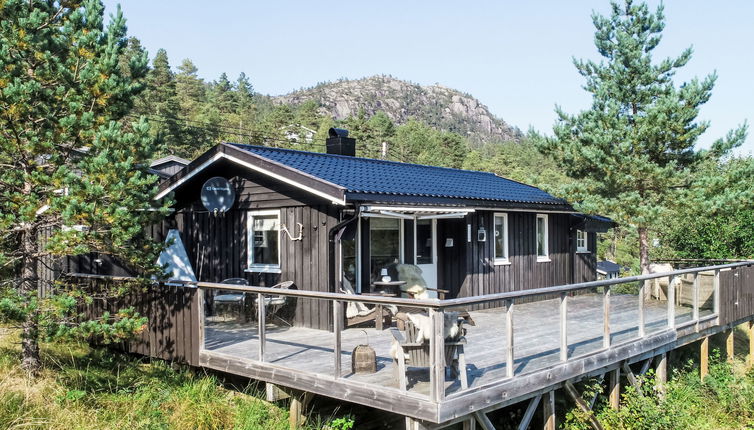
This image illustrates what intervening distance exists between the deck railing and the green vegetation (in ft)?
2.95

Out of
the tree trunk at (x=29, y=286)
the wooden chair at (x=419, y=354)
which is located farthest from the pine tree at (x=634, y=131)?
the tree trunk at (x=29, y=286)

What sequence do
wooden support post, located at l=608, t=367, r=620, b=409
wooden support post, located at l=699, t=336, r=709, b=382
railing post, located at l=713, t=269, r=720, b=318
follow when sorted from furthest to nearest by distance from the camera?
wooden support post, located at l=699, t=336, r=709, b=382
railing post, located at l=713, t=269, r=720, b=318
wooden support post, located at l=608, t=367, r=620, b=409

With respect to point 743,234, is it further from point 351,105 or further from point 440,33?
point 351,105

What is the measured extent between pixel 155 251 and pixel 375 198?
335 centimetres

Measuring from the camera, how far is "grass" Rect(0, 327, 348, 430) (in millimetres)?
6750

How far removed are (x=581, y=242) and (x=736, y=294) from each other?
3.99 m

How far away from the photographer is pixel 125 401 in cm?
734

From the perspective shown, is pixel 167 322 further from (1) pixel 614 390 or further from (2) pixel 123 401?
(1) pixel 614 390

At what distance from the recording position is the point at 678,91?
13.4m

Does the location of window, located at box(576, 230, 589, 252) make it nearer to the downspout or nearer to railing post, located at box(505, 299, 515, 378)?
the downspout

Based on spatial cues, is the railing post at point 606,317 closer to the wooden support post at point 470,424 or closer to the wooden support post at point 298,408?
the wooden support post at point 470,424

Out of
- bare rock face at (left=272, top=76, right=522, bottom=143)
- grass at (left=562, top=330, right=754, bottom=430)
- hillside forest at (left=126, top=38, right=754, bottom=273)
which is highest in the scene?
bare rock face at (left=272, top=76, right=522, bottom=143)

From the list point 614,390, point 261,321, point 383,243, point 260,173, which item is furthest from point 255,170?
point 614,390

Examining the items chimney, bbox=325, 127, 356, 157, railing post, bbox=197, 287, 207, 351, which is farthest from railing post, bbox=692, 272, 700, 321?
railing post, bbox=197, 287, 207, 351
